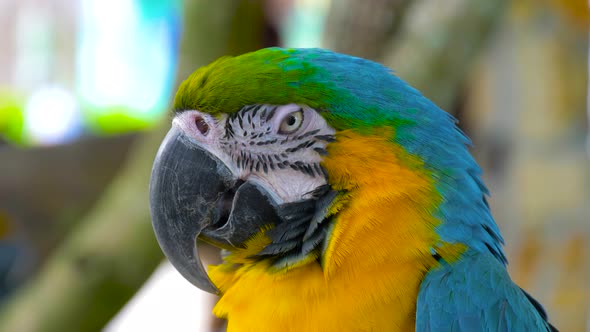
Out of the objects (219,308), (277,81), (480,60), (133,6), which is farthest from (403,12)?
(133,6)

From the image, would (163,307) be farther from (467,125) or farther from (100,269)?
(467,125)

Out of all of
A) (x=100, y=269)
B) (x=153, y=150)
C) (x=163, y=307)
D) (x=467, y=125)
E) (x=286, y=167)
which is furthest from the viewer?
(x=163, y=307)

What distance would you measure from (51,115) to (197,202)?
30.1 feet

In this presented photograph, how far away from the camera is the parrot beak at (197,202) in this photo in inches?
51.5

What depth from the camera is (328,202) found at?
129 cm

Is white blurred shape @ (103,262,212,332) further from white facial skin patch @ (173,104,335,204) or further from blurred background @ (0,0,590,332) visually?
white facial skin patch @ (173,104,335,204)

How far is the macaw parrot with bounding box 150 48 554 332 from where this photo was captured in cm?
122

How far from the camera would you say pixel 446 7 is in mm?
2398

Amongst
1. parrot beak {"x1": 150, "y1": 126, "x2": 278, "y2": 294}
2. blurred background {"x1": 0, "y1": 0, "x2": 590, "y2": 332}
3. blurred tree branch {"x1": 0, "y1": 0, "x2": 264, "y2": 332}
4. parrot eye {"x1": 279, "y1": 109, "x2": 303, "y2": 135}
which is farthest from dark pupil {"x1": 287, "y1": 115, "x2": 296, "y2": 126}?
blurred tree branch {"x1": 0, "y1": 0, "x2": 264, "y2": 332}

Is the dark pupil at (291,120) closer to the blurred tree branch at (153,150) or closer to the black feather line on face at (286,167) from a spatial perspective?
the black feather line on face at (286,167)

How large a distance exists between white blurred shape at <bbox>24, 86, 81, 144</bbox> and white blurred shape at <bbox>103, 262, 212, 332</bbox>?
262cm

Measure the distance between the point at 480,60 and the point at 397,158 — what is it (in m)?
1.96

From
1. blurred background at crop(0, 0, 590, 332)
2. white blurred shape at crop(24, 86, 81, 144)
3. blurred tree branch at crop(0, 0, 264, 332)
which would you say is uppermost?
blurred background at crop(0, 0, 590, 332)

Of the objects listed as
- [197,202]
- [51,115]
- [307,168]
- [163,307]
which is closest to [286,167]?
[307,168]
